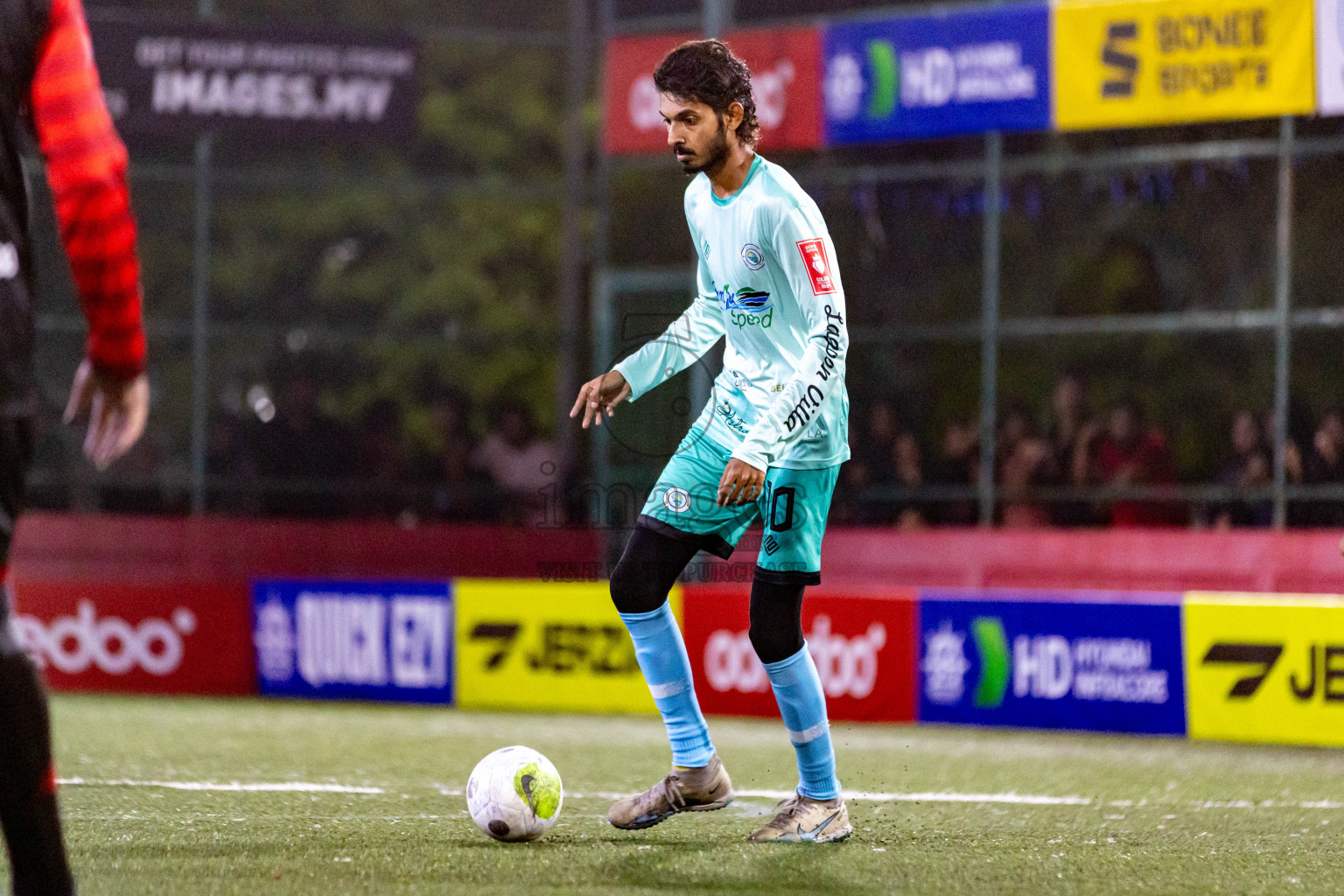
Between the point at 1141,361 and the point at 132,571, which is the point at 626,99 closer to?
the point at 132,571

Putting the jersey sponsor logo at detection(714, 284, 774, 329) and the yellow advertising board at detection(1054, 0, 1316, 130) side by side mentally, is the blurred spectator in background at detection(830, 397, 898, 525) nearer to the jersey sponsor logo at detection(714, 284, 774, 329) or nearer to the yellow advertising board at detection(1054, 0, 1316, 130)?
the yellow advertising board at detection(1054, 0, 1316, 130)

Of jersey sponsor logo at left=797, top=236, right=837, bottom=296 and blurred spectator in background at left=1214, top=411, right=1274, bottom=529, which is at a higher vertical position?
jersey sponsor logo at left=797, top=236, right=837, bottom=296

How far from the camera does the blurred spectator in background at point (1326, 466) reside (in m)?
12.8

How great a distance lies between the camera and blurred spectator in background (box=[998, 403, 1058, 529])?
46.1 ft

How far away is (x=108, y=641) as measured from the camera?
472 inches

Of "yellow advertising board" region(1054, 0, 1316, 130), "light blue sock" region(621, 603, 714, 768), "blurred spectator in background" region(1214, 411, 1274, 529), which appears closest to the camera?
"light blue sock" region(621, 603, 714, 768)

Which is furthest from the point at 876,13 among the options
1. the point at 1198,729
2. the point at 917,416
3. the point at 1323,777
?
the point at 1323,777

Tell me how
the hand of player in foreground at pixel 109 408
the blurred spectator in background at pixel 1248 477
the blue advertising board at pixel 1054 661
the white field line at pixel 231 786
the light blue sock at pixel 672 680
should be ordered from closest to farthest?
the hand of player in foreground at pixel 109 408, the light blue sock at pixel 672 680, the white field line at pixel 231 786, the blue advertising board at pixel 1054 661, the blurred spectator in background at pixel 1248 477

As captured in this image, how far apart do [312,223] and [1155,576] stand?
13.7 m

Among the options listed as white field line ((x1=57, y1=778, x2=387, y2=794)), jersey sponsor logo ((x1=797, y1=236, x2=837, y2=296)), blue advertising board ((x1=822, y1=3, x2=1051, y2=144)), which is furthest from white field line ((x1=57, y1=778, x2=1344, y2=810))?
blue advertising board ((x1=822, y1=3, x2=1051, y2=144))

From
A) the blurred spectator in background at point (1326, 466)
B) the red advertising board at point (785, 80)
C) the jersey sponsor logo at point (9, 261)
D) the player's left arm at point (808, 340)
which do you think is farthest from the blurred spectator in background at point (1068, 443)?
the jersey sponsor logo at point (9, 261)

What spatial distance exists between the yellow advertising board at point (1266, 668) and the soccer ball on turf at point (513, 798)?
532 centimetres

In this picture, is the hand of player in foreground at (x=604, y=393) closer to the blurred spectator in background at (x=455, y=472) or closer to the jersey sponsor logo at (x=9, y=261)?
the jersey sponsor logo at (x=9, y=261)

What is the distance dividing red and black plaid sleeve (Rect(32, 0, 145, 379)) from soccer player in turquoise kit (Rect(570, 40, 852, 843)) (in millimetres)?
1954
